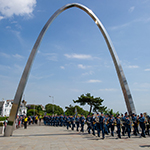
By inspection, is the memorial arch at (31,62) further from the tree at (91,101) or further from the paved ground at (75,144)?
the tree at (91,101)

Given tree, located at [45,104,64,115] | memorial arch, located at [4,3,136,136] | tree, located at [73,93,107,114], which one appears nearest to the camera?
memorial arch, located at [4,3,136,136]

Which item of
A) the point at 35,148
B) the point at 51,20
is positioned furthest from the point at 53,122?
the point at 35,148

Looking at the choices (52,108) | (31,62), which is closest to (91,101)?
(31,62)

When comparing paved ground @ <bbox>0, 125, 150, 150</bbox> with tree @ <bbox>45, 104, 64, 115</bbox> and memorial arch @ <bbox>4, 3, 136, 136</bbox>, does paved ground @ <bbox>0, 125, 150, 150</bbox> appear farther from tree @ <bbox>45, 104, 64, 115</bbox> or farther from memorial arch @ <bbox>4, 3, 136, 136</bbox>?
tree @ <bbox>45, 104, 64, 115</bbox>

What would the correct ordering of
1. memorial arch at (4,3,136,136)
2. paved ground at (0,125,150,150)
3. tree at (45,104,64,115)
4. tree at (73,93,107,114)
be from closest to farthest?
paved ground at (0,125,150,150) < memorial arch at (4,3,136,136) < tree at (73,93,107,114) < tree at (45,104,64,115)

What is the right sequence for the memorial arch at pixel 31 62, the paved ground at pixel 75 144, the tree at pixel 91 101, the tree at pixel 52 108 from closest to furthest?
the paved ground at pixel 75 144 < the memorial arch at pixel 31 62 < the tree at pixel 91 101 < the tree at pixel 52 108

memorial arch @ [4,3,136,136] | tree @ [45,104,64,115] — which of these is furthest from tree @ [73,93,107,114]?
tree @ [45,104,64,115]

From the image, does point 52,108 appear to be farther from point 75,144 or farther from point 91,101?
point 75,144

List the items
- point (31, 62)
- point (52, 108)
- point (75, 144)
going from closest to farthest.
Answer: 1. point (75, 144)
2. point (31, 62)
3. point (52, 108)

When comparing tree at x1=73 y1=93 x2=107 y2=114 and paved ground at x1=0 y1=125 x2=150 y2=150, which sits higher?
tree at x1=73 y1=93 x2=107 y2=114

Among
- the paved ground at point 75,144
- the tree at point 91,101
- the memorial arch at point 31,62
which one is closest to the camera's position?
the paved ground at point 75,144

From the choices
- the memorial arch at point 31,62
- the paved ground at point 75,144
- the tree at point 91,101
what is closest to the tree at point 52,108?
the tree at point 91,101

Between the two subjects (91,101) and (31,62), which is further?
(91,101)

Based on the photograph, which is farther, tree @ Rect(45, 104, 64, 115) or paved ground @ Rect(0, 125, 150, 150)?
tree @ Rect(45, 104, 64, 115)
